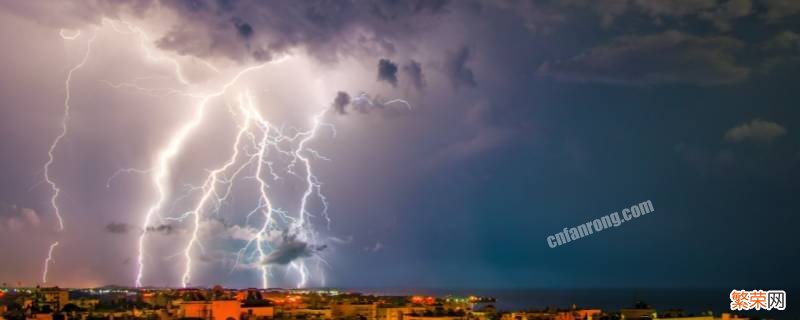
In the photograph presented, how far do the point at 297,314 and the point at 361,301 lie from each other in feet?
32.9

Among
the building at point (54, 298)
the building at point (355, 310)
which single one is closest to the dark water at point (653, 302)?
the building at point (355, 310)

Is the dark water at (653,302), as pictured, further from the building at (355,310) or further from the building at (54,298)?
the building at (54,298)

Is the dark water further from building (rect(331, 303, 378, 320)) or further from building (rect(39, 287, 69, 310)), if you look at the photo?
building (rect(39, 287, 69, 310))

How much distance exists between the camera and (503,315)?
1462 inches

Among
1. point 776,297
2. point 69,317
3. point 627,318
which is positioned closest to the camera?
point 776,297

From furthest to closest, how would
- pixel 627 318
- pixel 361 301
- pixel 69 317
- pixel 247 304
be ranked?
pixel 361 301
pixel 627 318
pixel 247 304
pixel 69 317

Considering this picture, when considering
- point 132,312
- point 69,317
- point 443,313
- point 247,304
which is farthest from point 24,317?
point 443,313

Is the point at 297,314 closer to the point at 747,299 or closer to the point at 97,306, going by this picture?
the point at 97,306

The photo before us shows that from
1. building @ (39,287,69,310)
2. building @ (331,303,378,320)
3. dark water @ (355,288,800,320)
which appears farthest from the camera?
dark water @ (355,288,800,320)

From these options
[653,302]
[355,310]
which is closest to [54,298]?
[355,310]

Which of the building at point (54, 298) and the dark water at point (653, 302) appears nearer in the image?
the building at point (54, 298)

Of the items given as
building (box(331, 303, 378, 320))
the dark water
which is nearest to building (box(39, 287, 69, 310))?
building (box(331, 303, 378, 320))

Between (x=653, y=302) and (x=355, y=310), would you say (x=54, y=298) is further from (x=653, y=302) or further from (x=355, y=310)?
(x=653, y=302)

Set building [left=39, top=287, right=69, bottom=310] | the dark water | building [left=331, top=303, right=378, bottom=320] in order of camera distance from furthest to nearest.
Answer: the dark water
building [left=39, top=287, right=69, bottom=310]
building [left=331, top=303, right=378, bottom=320]
